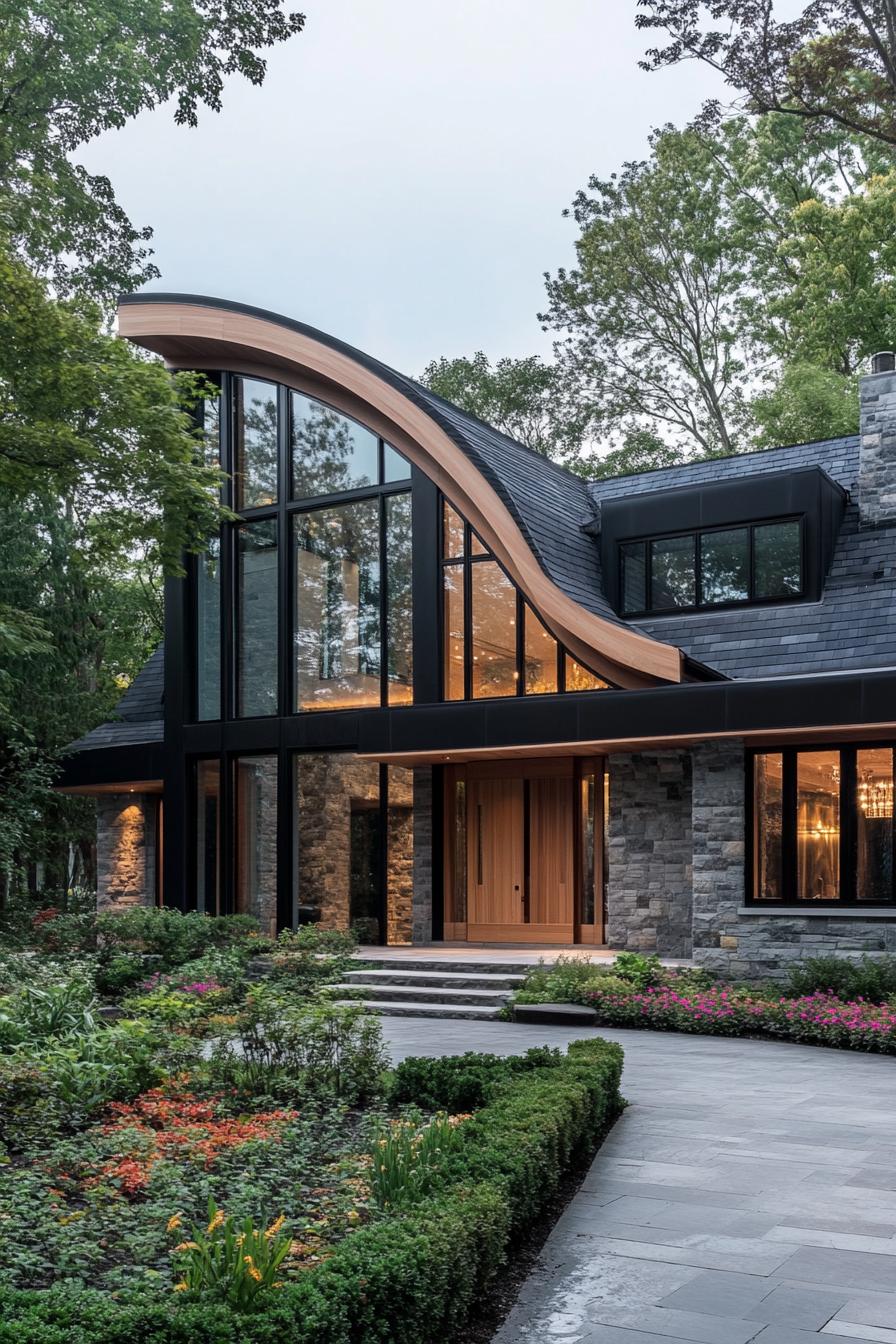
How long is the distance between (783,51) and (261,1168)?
9.45 metres

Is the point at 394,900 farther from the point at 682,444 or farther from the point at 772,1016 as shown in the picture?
the point at 682,444

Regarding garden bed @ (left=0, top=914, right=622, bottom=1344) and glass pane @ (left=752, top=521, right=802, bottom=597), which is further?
glass pane @ (left=752, top=521, right=802, bottom=597)

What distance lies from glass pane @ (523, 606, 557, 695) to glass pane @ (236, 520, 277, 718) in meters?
4.23

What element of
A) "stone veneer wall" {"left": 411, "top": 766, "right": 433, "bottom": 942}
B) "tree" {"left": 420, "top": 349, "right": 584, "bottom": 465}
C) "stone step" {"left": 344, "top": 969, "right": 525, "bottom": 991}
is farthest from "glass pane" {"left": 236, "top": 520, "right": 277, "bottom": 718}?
"tree" {"left": 420, "top": 349, "right": 584, "bottom": 465}

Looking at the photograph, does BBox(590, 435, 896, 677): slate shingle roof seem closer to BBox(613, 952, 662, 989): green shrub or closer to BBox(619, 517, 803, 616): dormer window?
BBox(619, 517, 803, 616): dormer window

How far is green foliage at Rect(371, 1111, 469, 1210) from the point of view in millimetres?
5188

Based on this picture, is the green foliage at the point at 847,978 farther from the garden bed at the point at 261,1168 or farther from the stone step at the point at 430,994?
the garden bed at the point at 261,1168

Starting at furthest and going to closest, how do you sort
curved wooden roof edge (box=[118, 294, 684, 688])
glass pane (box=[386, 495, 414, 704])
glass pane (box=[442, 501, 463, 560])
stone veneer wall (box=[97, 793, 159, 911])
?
stone veneer wall (box=[97, 793, 159, 911])
glass pane (box=[386, 495, 414, 704])
glass pane (box=[442, 501, 463, 560])
curved wooden roof edge (box=[118, 294, 684, 688])

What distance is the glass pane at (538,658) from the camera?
16031 mm

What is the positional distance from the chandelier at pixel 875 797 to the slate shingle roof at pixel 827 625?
1.60 meters

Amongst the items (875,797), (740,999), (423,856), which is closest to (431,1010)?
(740,999)

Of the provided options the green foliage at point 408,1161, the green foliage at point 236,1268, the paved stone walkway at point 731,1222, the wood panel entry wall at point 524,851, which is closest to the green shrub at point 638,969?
the wood panel entry wall at point 524,851

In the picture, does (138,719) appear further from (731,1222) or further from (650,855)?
(731,1222)

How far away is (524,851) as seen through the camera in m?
17.0
